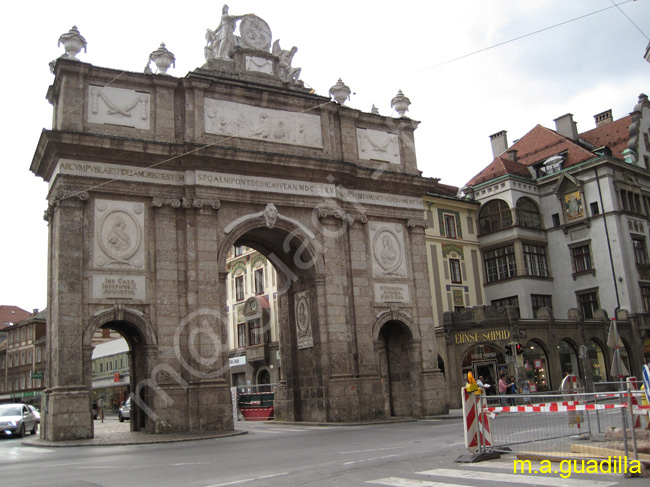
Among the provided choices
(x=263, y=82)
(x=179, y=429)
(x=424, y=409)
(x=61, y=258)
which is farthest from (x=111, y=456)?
(x=263, y=82)

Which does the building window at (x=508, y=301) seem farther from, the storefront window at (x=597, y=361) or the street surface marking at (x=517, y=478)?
the street surface marking at (x=517, y=478)

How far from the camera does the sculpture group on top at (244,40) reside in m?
27.8

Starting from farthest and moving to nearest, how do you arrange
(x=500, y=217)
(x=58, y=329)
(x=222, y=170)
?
(x=500, y=217)
(x=222, y=170)
(x=58, y=329)

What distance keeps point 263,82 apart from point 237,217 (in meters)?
6.37

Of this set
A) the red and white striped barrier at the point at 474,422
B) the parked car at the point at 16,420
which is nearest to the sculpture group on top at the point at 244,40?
the parked car at the point at 16,420

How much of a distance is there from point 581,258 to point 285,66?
26924 millimetres

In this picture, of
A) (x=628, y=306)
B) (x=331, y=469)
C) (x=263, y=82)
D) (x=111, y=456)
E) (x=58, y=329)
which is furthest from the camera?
(x=628, y=306)

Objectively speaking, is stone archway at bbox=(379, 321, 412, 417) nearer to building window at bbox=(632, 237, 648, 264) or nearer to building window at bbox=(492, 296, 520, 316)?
building window at bbox=(492, 296, 520, 316)

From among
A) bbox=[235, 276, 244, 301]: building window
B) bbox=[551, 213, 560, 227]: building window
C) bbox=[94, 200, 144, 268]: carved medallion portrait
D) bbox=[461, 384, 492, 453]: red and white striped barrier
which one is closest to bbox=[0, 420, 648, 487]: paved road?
bbox=[461, 384, 492, 453]: red and white striped barrier

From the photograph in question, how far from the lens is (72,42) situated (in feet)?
77.0

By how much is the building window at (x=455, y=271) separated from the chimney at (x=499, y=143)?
13.6m

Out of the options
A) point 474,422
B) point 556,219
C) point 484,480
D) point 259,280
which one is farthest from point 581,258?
point 484,480

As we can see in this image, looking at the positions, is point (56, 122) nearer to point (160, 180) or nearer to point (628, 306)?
point (160, 180)

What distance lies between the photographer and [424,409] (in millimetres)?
27812
